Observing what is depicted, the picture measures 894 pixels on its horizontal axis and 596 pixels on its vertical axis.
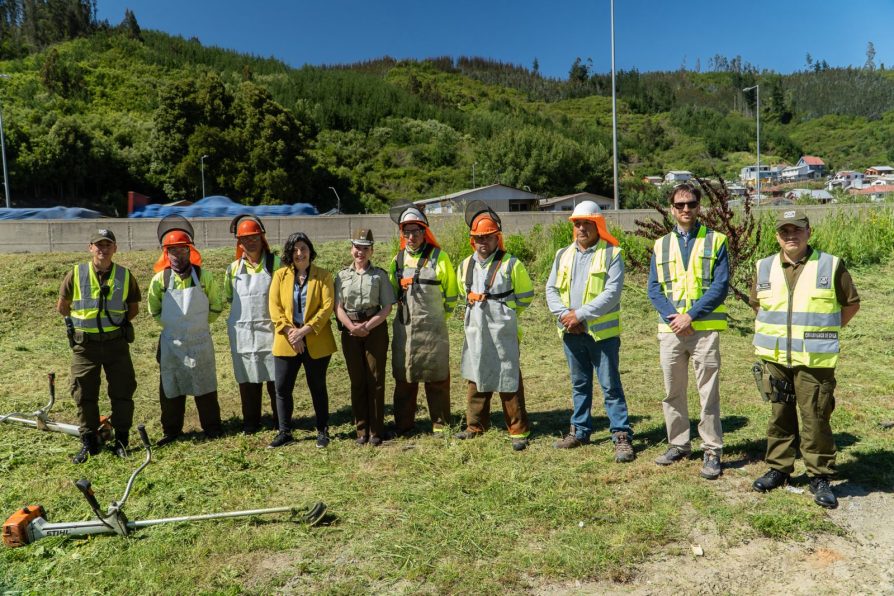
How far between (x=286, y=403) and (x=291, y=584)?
7.70 feet

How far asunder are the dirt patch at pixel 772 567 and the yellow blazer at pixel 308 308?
2890 mm

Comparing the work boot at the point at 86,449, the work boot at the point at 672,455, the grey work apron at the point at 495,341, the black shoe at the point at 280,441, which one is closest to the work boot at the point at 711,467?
the work boot at the point at 672,455

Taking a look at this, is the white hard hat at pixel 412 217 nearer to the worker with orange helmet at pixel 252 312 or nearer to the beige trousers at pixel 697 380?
the worker with orange helmet at pixel 252 312

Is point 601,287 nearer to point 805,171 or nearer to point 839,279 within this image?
point 839,279

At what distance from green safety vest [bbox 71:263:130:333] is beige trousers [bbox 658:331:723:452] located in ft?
14.2

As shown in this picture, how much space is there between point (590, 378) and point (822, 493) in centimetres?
172

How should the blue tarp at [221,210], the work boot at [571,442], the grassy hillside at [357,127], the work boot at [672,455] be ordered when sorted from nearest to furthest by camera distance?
1. the work boot at [672,455]
2. the work boot at [571,442]
3. the blue tarp at [221,210]
4. the grassy hillside at [357,127]

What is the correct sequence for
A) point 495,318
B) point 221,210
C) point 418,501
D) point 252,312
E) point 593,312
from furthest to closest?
point 221,210 → point 252,312 → point 495,318 → point 593,312 → point 418,501

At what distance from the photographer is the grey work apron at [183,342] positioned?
5.77 metres

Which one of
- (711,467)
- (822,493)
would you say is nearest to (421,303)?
(711,467)

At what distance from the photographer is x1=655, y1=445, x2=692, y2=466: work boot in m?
4.73

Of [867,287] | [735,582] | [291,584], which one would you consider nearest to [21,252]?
[291,584]

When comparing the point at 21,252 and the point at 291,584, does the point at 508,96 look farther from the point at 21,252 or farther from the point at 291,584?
the point at 291,584

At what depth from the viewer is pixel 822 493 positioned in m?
4.03
